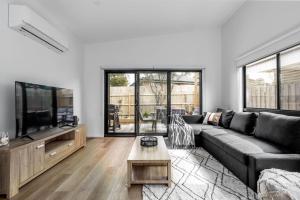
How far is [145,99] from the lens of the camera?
570 cm

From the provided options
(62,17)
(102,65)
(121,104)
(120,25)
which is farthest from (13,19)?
(121,104)

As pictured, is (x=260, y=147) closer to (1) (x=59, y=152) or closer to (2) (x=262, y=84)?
(2) (x=262, y=84)

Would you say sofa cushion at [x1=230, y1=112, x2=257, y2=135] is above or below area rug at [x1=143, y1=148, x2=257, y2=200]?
above

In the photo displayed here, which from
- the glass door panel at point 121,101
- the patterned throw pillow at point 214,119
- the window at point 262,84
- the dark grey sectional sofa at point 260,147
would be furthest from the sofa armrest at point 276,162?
the glass door panel at point 121,101

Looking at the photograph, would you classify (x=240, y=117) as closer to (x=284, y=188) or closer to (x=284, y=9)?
(x=284, y=9)

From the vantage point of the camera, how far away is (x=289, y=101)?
3.16m

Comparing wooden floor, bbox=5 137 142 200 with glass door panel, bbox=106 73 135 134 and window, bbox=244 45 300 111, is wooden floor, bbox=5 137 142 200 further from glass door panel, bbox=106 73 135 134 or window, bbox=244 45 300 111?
window, bbox=244 45 300 111

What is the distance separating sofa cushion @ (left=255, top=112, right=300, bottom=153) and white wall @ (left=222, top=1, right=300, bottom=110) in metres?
1.17

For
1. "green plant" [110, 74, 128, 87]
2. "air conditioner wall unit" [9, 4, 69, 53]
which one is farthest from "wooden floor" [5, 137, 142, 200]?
"green plant" [110, 74, 128, 87]

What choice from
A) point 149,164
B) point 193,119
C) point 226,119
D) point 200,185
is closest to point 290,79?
point 226,119

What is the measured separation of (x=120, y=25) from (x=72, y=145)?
9.33 feet

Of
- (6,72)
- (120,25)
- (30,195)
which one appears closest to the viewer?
(30,195)

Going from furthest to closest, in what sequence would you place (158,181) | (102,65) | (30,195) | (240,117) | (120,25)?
(102,65)
(120,25)
(240,117)
(158,181)
(30,195)

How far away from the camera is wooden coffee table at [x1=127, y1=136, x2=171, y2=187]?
236 centimetres
